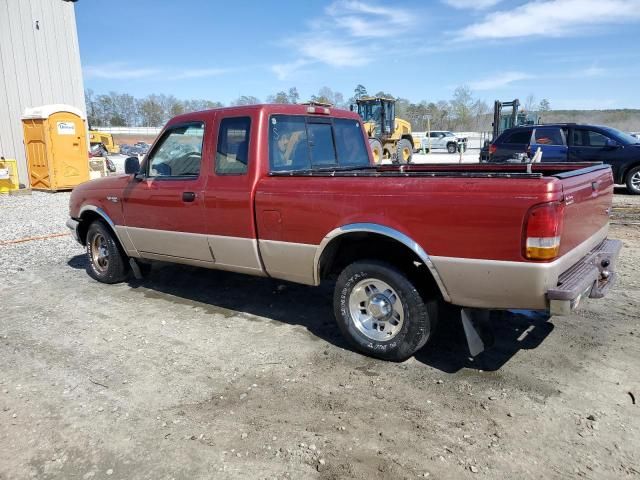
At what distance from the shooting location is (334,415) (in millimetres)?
3186

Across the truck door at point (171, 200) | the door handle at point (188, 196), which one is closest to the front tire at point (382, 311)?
the truck door at point (171, 200)

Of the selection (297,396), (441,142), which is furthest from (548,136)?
(441,142)

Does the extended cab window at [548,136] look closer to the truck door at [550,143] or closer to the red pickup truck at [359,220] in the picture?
the truck door at [550,143]

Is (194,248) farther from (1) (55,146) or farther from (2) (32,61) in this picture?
(2) (32,61)

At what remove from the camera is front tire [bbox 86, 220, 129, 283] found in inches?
237

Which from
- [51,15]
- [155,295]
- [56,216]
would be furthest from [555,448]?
[51,15]

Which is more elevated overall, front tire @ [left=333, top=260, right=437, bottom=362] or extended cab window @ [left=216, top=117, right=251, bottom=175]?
extended cab window @ [left=216, top=117, right=251, bottom=175]

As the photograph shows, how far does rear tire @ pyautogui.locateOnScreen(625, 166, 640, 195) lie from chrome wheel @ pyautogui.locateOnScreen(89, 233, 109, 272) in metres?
12.1

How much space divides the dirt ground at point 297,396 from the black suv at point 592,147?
7979 mm

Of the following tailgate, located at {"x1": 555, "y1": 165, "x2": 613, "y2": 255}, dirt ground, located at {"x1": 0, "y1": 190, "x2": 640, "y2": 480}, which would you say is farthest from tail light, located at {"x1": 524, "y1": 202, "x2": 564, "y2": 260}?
dirt ground, located at {"x1": 0, "y1": 190, "x2": 640, "y2": 480}

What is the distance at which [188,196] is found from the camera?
4832mm

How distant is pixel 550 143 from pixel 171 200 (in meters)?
10.8

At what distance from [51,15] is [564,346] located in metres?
18.8

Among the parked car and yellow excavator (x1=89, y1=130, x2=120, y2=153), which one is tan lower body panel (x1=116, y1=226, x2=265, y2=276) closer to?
yellow excavator (x1=89, y1=130, x2=120, y2=153)
